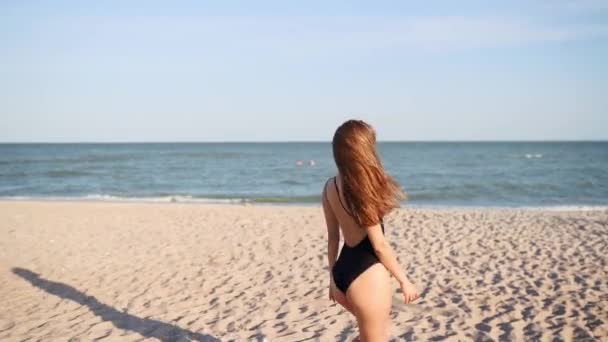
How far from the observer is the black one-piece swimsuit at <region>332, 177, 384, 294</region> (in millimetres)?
2322

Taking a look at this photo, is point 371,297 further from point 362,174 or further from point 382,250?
point 362,174

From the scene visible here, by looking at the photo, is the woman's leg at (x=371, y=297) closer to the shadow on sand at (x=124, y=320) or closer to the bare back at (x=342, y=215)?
the bare back at (x=342, y=215)

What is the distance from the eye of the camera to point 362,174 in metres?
2.18

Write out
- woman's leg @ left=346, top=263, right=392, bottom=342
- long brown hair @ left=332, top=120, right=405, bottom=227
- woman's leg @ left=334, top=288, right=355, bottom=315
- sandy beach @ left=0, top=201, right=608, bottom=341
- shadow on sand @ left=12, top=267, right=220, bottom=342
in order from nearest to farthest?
1. long brown hair @ left=332, top=120, right=405, bottom=227
2. woman's leg @ left=346, top=263, right=392, bottom=342
3. woman's leg @ left=334, top=288, right=355, bottom=315
4. shadow on sand @ left=12, top=267, right=220, bottom=342
5. sandy beach @ left=0, top=201, right=608, bottom=341

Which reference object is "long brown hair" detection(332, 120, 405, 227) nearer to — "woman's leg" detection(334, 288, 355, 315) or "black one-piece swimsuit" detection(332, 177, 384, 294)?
"black one-piece swimsuit" detection(332, 177, 384, 294)

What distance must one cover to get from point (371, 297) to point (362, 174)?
61cm

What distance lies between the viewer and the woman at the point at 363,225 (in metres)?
2.18

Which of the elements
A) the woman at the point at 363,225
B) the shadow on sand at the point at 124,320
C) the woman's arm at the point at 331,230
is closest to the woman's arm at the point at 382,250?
the woman at the point at 363,225

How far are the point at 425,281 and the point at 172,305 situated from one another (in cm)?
329

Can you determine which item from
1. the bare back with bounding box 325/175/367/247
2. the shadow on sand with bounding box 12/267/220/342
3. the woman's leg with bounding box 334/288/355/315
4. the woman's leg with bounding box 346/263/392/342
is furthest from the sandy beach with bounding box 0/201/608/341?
the bare back with bounding box 325/175/367/247

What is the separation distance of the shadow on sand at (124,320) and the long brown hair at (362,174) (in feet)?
10.2

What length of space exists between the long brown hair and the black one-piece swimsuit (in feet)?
0.43

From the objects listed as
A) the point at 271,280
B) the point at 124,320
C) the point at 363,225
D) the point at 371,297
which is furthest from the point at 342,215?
the point at 271,280

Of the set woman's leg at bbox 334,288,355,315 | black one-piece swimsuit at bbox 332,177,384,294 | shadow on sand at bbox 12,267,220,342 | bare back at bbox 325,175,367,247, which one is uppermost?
bare back at bbox 325,175,367,247
